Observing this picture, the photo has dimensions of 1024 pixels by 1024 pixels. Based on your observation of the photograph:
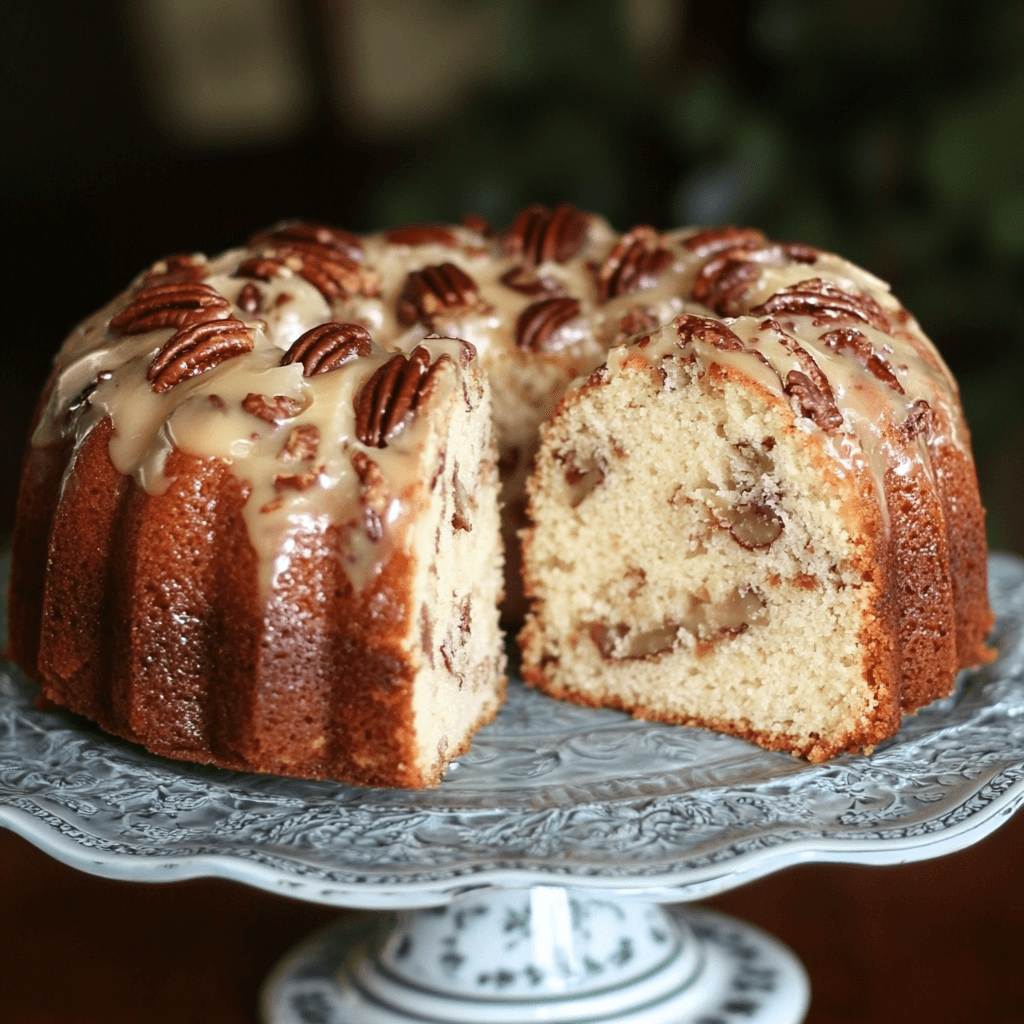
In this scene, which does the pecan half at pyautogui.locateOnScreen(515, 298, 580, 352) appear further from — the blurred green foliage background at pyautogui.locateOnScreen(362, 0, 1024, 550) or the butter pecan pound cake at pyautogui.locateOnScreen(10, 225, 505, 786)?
the blurred green foliage background at pyautogui.locateOnScreen(362, 0, 1024, 550)

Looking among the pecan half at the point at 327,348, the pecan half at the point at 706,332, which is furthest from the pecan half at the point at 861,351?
the pecan half at the point at 327,348

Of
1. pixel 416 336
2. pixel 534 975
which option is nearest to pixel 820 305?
pixel 416 336

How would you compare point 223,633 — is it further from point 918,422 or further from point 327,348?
point 918,422

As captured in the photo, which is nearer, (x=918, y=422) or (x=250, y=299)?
(x=918, y=422)

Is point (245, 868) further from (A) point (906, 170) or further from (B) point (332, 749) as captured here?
(A) point (906, 170)

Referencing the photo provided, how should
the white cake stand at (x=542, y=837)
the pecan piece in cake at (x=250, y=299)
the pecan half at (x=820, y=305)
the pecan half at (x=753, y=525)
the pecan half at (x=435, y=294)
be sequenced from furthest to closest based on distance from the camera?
the pecan half at (x=435, y=294) → the pecan piece in cake at (x=250, y=299) → the pecan half at (x=820, y=305) → the pecan half at (x=753, y=525) → the white cake stand at (x=542, y=837)

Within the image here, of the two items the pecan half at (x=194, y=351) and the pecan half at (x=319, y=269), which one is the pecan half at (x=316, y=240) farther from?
the pecan half at (x=194, y=351)

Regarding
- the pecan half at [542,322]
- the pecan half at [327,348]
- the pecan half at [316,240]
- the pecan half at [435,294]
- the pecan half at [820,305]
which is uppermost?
the pecan half at [316,240]
